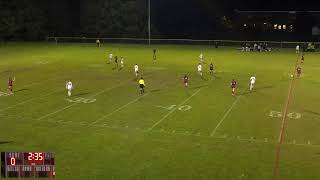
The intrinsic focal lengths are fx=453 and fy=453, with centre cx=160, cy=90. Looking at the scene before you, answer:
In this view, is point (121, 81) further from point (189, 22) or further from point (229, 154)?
A: point (189, 22)

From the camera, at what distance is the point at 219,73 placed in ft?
137

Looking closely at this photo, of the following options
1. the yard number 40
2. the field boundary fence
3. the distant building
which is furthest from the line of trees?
the yard number 40

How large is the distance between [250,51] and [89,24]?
37.3 metres

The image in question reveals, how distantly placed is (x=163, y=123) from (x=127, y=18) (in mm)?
65685

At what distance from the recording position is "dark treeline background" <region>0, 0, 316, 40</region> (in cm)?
8519

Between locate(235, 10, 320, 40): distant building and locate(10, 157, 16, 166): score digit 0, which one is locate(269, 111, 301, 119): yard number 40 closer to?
locate(10, 157, 16, 166): score digit 0

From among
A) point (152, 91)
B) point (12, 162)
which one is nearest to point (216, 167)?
point (12, 162)

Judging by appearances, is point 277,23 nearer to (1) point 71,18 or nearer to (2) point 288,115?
(1) point 71,18

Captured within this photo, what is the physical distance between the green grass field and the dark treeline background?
43.5m

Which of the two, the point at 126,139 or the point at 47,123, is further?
the point at 47,123
